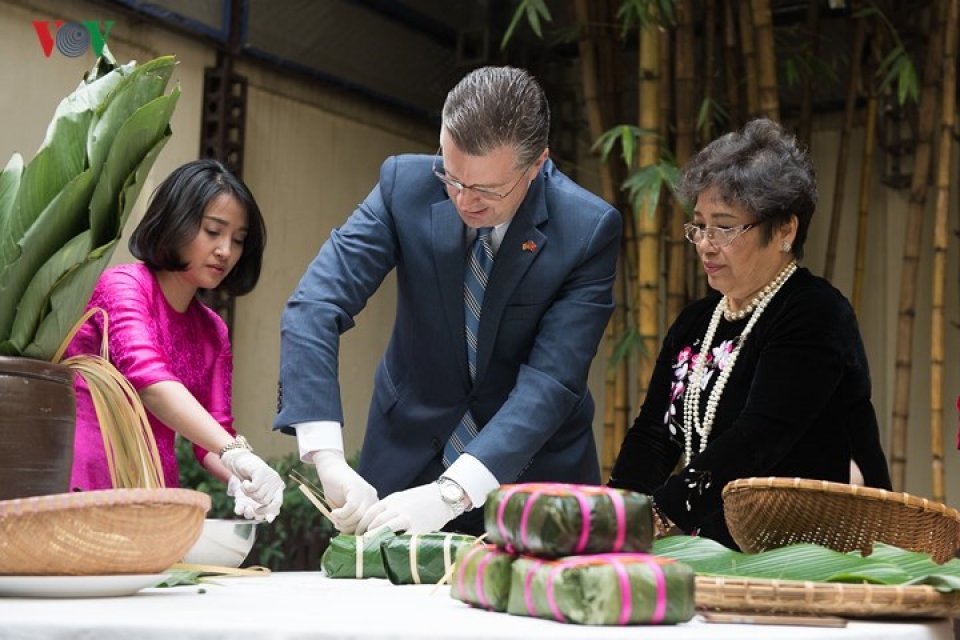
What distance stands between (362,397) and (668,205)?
188cm

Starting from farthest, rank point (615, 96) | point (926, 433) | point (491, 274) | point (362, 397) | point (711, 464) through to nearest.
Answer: point (362, 397)
point (926, 433)
point (615, 96)
point (491, 274)
point (711, 464)

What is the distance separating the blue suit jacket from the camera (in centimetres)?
198

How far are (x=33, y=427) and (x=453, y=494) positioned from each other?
669 mm

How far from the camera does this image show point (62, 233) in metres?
1.28

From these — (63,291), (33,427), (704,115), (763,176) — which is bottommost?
(33,427)

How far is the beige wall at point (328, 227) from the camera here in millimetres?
4645

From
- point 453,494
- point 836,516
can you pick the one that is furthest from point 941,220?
point 836,516

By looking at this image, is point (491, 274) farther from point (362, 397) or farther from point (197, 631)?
point (362, 397)

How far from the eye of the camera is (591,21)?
155 inches

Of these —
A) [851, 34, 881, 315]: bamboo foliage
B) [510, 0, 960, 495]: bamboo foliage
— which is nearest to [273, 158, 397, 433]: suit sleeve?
[510, 0, 960, 495]: bamboo foliage

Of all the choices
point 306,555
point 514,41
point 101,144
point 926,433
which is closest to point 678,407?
point 101,144

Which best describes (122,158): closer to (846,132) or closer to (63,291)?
(63,291)

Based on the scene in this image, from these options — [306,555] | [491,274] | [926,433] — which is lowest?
[306,555]

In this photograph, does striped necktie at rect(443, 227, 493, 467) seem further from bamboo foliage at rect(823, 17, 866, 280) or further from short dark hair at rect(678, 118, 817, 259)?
bamboo foliage at rect(823, 17, 866, 280)
